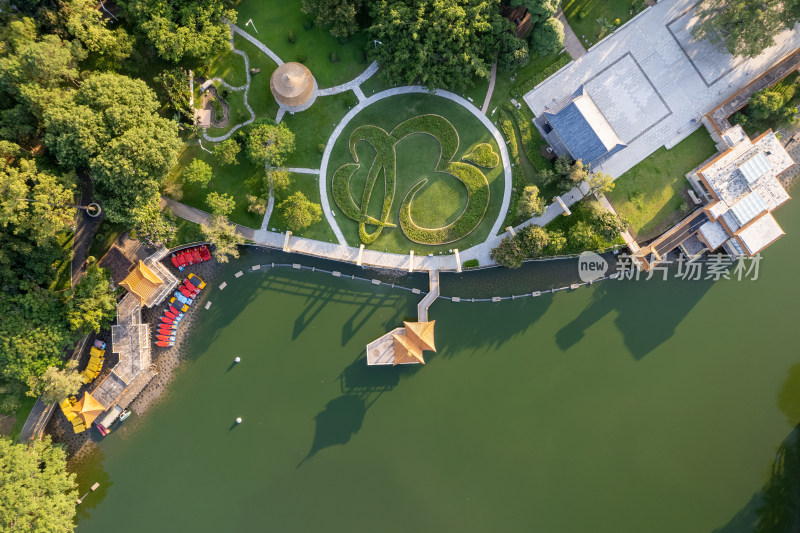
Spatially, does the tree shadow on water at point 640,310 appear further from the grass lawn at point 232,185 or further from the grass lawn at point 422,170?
the grass lawn at point 232,185

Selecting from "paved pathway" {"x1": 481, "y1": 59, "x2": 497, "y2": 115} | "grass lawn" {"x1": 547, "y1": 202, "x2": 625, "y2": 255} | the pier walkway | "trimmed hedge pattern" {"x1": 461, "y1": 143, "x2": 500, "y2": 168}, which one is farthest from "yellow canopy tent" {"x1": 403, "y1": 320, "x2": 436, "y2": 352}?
"paved pathway" {"x1": 481, "y1": 59, "x2": 497, "y2": 115}

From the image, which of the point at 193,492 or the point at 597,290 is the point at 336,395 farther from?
the point at 597,290

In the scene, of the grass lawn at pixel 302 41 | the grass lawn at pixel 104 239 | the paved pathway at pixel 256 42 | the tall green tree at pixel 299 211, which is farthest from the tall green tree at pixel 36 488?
the grass lawn at pixel 302 41

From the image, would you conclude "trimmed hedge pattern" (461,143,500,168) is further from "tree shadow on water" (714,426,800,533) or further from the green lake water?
"tree shadow on water" (714,426,800,533)

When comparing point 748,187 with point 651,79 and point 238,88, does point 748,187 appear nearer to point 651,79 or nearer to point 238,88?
point 651,79

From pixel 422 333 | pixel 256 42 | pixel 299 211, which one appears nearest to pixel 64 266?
pixel 299 211

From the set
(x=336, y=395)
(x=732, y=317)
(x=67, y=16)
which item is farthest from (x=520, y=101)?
(x=67, y=16)
